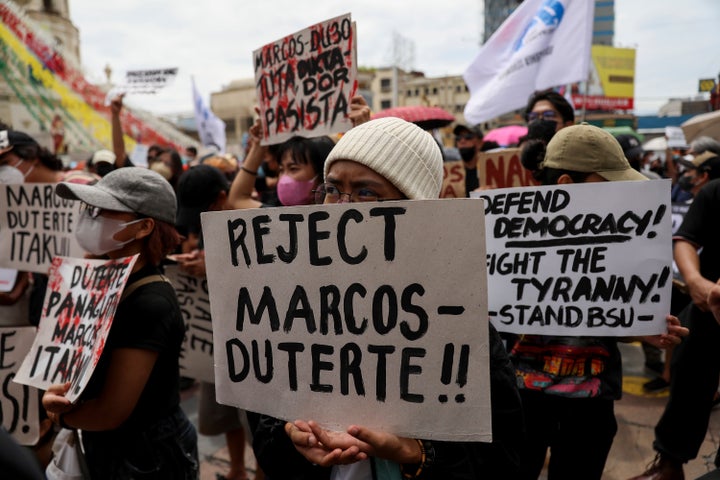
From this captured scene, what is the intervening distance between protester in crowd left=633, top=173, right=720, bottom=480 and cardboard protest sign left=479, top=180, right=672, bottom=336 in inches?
37.5

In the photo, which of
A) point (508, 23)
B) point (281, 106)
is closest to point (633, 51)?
point (508, 23)

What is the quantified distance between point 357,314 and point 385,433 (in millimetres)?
284

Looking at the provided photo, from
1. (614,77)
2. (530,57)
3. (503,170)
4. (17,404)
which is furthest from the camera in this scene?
(614,77)

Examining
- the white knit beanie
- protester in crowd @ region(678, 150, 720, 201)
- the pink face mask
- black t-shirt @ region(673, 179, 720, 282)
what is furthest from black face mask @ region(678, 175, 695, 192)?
the white knit beanie

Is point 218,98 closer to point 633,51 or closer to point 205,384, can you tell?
point 633,51

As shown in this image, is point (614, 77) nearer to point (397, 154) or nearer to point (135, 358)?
point (397, 154)

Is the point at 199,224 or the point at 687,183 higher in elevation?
the point at 687,183

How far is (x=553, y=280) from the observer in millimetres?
2055

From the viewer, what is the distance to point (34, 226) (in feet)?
9.72

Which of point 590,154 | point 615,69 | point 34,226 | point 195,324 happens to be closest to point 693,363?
point 590,154

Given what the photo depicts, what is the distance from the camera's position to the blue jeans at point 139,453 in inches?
78.1

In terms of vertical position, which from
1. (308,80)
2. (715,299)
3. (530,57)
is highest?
(530,57)

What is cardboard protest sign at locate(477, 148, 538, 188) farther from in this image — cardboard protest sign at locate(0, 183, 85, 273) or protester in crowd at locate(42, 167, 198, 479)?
cardboard protest sign at locate(0, 183, 85, 273)

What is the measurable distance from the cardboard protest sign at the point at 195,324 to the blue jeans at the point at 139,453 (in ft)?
3.57
